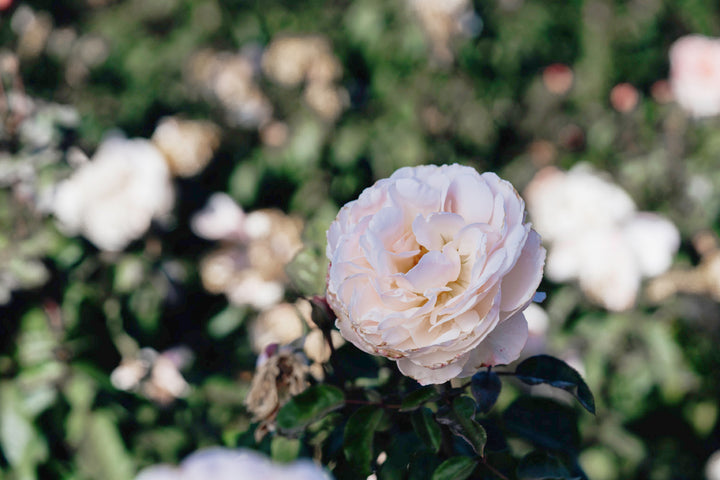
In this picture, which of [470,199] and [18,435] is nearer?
[470,199]

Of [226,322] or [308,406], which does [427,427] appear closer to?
[308,406]

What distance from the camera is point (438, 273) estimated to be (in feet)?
1.97

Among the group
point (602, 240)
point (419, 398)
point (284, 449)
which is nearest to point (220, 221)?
point (602, 240)

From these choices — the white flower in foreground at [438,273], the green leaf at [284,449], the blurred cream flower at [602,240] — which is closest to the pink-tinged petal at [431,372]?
the white flower in foreground at [438,273]

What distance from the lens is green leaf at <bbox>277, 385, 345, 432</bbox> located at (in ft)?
2.20

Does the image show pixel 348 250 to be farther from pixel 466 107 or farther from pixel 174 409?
pixel 466 107

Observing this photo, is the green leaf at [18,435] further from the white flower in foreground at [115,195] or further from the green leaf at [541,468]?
the green leaf at [541,468]

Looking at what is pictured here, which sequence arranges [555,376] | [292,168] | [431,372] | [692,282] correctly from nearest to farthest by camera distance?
[431,372], [555,376], [692,282], [292,168]

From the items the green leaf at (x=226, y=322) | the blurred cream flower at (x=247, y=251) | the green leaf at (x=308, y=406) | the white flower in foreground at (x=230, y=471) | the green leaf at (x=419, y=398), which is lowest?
the green leaf at (x=226, y=322)

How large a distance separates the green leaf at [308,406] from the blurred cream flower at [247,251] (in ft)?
3.23

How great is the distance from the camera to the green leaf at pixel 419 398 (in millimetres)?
644

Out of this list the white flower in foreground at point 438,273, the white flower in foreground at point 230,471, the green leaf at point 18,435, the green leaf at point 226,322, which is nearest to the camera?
the white flower in foreground at point 230,471

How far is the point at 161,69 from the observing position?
242cm

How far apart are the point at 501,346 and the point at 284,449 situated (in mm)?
303
